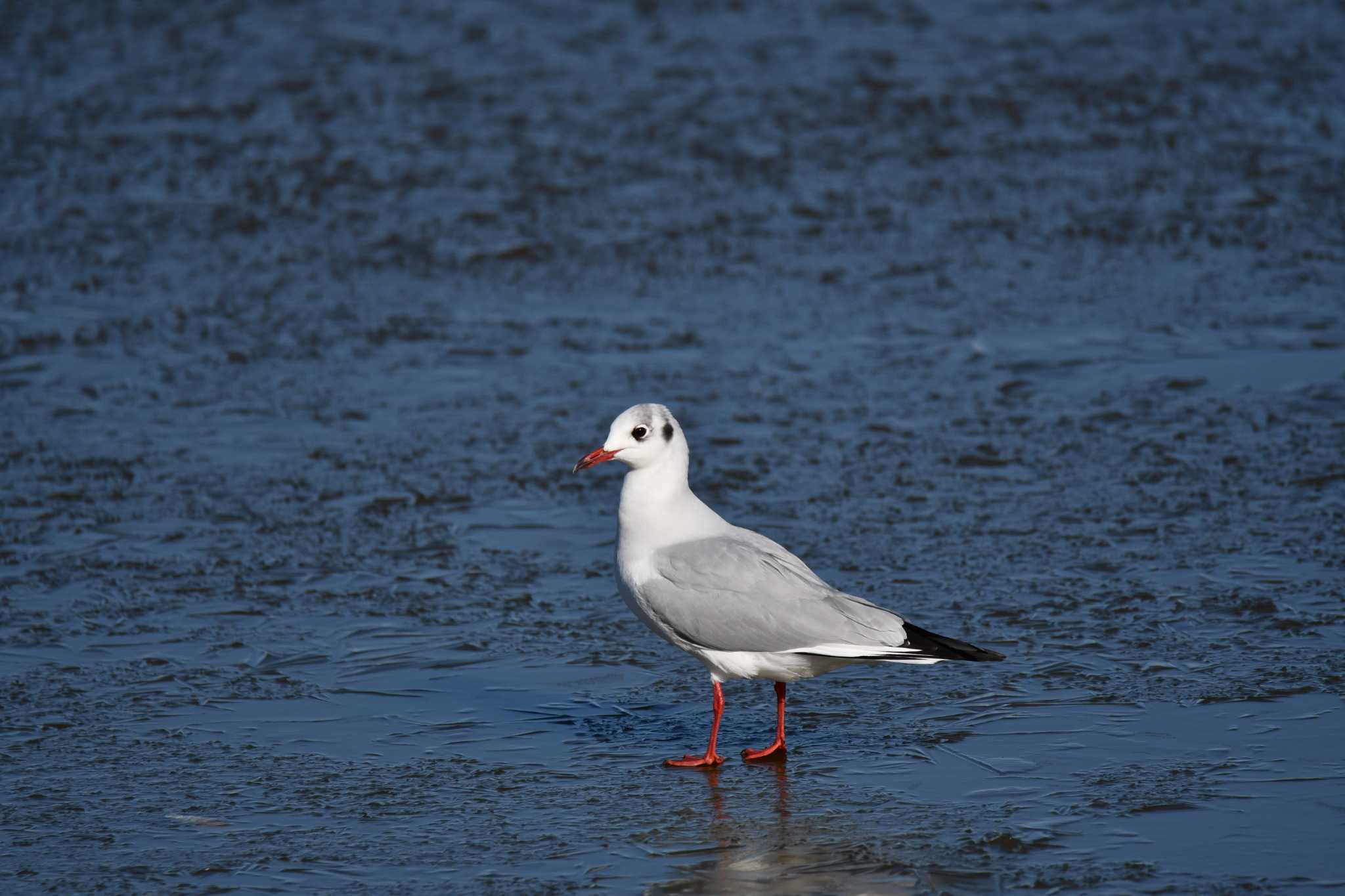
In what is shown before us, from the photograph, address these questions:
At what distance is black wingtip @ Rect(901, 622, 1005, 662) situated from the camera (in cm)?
540

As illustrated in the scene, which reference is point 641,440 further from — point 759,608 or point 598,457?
point 759,608

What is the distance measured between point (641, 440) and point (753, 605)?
69cm

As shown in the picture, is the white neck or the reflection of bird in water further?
the white neck

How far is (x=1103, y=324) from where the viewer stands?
9.72 meters

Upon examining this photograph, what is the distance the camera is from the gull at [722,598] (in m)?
5.59

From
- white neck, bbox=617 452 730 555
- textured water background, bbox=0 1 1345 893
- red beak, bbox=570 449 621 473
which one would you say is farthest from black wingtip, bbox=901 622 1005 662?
red beak, bbox=570 449 621 473

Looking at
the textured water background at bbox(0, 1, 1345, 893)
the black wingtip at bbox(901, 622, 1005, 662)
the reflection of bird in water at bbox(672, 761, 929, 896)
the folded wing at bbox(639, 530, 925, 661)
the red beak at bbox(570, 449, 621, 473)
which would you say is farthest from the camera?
the red beak at bbox(570, 449, 621, 473)

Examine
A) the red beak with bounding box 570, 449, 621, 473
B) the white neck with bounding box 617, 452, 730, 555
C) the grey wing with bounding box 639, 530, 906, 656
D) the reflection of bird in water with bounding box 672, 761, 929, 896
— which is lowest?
the reflection of bird in water with bounding box 672, 761, 929, 896

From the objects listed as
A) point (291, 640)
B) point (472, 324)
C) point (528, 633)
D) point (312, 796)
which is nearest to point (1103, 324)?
point (472, 324)

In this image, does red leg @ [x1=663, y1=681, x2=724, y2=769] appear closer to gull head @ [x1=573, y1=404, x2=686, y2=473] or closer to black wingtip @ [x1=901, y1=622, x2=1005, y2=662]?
black wingtip @ [x1=901, y1=622, x2=1005, y2=662]

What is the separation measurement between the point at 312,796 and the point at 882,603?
7.90 ft

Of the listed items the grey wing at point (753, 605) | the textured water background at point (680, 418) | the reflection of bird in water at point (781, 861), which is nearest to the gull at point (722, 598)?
the grey wing at point (753, 605)

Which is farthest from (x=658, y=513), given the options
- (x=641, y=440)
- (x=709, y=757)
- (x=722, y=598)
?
(x=709, y=757)

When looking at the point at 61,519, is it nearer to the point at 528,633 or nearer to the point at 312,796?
the point at 528,633
